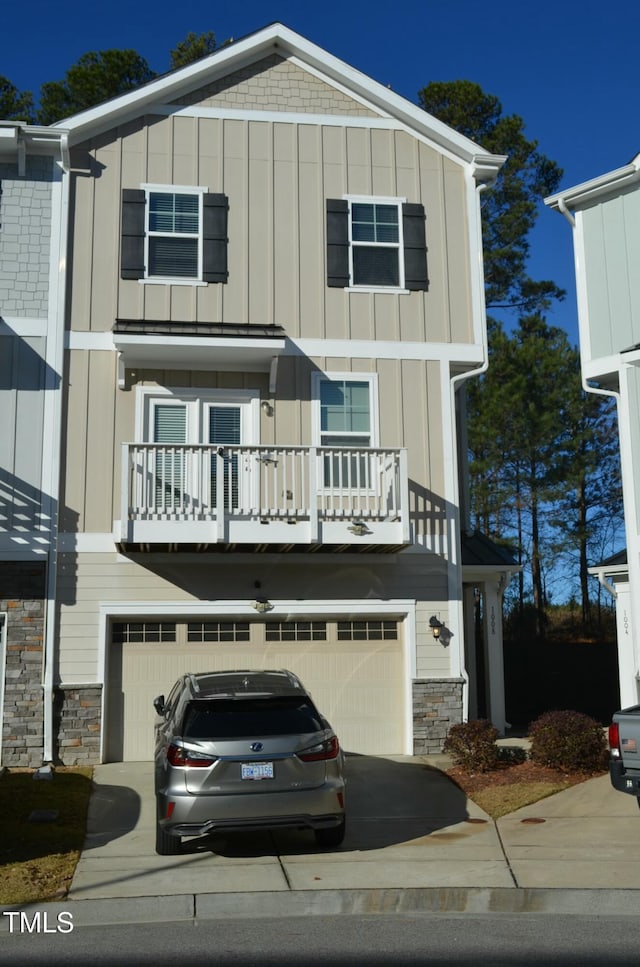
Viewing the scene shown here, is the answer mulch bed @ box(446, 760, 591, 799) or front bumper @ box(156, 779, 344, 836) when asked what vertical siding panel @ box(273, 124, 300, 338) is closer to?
mulch bed @ box(446, 760, 591, 799)

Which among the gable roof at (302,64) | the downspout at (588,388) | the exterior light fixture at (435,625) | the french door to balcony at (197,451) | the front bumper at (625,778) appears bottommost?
the front bumper at (625,778)

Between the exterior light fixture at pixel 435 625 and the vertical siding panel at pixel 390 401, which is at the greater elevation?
the vertical siding panel at pixel 390 401

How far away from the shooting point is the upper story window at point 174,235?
594 inches

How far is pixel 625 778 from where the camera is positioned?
9602 mm

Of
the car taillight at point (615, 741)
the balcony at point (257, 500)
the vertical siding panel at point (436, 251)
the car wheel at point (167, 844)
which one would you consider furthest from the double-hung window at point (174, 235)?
the car taillight at point (615, 741)

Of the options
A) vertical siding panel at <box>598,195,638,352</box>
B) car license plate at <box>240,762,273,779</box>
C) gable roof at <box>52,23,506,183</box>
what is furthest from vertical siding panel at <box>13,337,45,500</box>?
vertical siding panel at <box>598,195,638,352</box>

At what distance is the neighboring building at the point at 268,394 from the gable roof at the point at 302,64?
0.04 m

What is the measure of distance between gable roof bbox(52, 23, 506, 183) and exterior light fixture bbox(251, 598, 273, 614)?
7663 mm

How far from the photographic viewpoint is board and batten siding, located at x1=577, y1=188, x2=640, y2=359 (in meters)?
15.2

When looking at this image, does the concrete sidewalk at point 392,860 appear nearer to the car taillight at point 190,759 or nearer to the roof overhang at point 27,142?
the car taillight at point 190,759

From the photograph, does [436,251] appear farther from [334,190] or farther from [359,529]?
[359,529]

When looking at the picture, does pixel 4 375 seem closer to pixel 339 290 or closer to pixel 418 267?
pixel 339 290

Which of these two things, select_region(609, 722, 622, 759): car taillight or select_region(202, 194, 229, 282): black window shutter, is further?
select_region(202, 194, 229, 282): black window shutter

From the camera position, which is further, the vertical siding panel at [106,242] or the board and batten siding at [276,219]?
the board and batten siding at [276,219]
